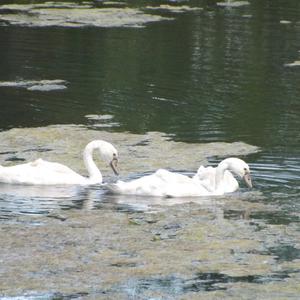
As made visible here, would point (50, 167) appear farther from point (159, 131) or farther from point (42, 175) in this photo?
point (159, 131)

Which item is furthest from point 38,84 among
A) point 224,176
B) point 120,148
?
point 224,176

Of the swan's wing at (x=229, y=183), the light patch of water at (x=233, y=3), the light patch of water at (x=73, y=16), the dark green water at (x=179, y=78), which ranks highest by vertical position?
the swan's wing at (x=229, y=183)

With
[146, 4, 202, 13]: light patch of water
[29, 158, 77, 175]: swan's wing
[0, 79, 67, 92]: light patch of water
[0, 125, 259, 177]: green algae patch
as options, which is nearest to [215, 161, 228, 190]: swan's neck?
[0, 125, 259, 177]: green algae patch

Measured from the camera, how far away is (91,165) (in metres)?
13.3

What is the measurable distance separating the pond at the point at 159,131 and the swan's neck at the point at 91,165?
24 cm

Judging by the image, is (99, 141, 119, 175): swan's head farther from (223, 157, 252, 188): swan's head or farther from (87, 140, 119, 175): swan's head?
(223, 157, 252, 188): swan's head

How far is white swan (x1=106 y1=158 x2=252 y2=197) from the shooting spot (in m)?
12.4

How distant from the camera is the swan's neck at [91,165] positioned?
1314 centimetres

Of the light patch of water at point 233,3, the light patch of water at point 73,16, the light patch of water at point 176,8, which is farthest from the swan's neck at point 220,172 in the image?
the light patch of water at point 233,3

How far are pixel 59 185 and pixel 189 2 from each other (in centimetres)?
2086

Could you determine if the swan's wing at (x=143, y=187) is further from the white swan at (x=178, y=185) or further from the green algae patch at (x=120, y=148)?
the green algae patch at (x=120, y=148)

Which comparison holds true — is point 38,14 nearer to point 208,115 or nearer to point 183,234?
point 208,115

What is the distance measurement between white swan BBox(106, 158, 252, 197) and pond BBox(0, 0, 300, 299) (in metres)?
0.13

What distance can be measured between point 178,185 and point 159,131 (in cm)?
352
